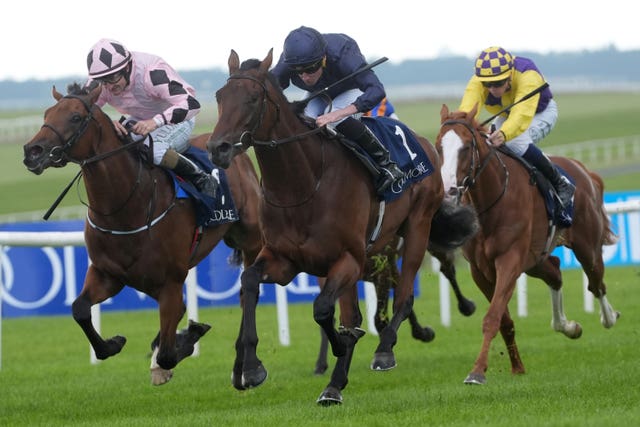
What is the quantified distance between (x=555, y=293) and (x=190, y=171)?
3.16 m

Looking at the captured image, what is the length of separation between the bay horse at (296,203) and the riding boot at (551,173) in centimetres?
193

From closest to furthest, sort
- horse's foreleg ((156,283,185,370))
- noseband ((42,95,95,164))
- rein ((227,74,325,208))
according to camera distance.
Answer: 1. rein ((227,74,325,208))
2. noseband ((42,95,95,164))
3. horse's foreleg ((156,283,185,370))

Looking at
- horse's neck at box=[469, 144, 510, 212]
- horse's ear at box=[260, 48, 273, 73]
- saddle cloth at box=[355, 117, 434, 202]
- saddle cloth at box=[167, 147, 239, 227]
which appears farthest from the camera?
horse's neck at box=[469, 144, 510, 212]

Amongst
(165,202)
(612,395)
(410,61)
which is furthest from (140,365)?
(410,61)

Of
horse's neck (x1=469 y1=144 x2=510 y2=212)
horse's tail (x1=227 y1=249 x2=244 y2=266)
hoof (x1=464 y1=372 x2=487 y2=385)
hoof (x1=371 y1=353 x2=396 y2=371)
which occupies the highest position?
horse's neck (x1=469 y1=144 x2=510 y2=212)

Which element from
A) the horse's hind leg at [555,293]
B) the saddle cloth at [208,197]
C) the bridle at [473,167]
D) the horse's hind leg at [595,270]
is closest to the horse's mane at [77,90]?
the saddle cloth at [208,197]

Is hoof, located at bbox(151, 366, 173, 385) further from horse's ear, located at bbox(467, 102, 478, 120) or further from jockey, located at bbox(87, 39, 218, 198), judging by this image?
horse's ear, located at bbox(467, 102, 478, 120)

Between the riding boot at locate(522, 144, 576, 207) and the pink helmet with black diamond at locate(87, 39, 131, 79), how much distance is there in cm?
286

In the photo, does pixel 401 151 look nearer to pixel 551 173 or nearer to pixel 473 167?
pixel 473 167

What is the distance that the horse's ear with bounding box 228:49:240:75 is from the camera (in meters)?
6.39

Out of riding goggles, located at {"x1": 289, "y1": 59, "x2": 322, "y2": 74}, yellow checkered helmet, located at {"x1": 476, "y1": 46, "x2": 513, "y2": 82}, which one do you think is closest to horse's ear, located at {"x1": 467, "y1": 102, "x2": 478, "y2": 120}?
yellow checkered helmet, located at {"x1": 476, "y1": 46, "x2": 513, "y2": 82}

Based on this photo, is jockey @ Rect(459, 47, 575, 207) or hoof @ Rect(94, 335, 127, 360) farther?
jockey @ Rect(459, 47, 575, 207)

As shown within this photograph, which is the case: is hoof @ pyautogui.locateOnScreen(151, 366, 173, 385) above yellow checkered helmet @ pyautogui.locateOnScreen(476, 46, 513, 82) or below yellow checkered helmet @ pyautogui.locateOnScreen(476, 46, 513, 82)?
below

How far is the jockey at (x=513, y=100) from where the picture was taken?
838cm
